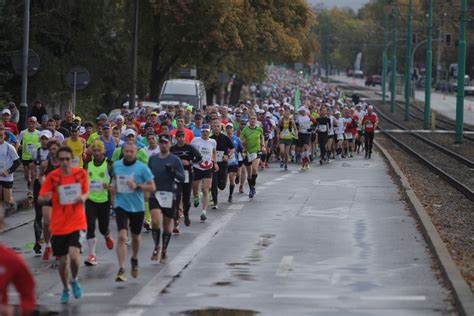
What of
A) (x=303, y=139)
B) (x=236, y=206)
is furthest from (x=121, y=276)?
(x=303, y=139)

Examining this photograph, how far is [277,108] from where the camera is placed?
40562 millimetres

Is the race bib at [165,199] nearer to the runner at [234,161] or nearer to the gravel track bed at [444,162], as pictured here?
the runner at [234,161]

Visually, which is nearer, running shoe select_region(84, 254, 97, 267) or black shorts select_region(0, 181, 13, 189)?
running shoe select_region(84, 254, 97, 267)

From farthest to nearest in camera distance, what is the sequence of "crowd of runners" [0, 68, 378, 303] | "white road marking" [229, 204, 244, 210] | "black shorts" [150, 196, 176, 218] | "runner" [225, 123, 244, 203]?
"runner" [225, 123, 244, 203], "white road marking" [229, 204, 244, 210], "black shorts" [150, 196, 176, 218], "crowd of runners" [0, 68, 378, 303]

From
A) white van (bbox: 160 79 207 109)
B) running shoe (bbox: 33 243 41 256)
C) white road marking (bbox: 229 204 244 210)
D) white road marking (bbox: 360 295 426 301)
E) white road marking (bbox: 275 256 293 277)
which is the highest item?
white van (bbox: 160 79 207 109)

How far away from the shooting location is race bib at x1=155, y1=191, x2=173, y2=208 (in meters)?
16.5

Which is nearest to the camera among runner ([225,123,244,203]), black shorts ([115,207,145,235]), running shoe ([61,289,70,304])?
running shoe ([61,289,70,304])

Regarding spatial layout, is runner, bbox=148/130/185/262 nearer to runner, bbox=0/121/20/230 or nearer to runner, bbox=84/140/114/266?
runner, bbox=84/140/114/266

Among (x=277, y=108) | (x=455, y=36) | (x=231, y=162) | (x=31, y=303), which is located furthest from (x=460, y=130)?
(x=455, y=36)

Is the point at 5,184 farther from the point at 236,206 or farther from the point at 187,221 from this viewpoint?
the point at 236,206

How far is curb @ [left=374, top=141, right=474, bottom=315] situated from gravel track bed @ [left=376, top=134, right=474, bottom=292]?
11 centimetres

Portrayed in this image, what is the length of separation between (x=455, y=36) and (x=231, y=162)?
368 feet

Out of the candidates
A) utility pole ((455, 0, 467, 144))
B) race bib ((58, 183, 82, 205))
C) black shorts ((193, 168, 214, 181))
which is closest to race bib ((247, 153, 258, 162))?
black shorts ((193, 168, 214, 181))

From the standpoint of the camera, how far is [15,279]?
24.2ft
